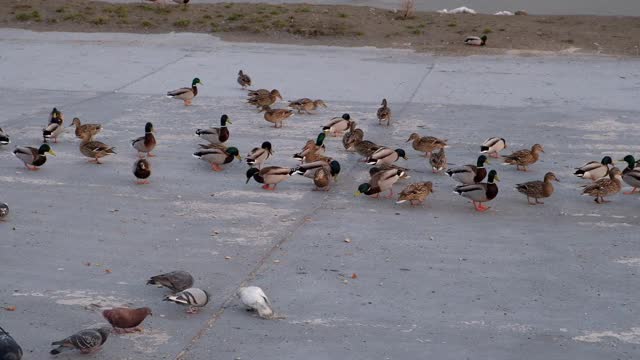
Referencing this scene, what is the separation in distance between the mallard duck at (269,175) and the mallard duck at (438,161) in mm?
1921

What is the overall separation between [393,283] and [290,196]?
3.06 m

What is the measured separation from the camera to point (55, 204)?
1127cm

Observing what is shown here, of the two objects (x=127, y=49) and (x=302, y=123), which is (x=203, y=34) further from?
(x=302, y=123)

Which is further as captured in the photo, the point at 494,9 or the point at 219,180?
the point at 494,9

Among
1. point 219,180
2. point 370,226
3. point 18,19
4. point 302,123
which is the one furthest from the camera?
point 18,19

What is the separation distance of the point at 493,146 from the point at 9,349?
314 inches

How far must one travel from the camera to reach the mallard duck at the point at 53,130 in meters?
13.6

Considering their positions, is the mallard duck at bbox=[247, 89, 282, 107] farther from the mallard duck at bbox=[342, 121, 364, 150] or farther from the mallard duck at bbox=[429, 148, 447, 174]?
the mallard duck at bbox=[429, 148, 447, 174]

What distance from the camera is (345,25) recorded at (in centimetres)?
2195

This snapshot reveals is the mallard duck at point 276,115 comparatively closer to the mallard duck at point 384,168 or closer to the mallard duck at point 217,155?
the mallard duck at point 217,155

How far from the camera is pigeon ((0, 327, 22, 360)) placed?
6.88m

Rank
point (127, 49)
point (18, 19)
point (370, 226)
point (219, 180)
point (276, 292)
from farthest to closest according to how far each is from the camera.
A: 1. point (18, 19)
2. point (127, 49)
3. point (219, 180)
4. point (370, 226)
5. point (276, 292)

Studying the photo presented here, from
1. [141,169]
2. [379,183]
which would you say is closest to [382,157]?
[379,183]

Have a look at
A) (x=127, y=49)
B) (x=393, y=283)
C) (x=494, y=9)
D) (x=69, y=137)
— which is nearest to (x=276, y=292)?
(x=393, y=283)
